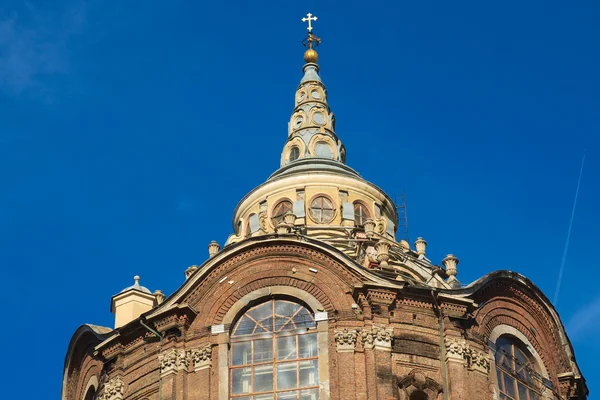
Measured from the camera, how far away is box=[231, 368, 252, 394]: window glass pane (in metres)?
57.2

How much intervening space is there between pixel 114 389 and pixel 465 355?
44.4 ft

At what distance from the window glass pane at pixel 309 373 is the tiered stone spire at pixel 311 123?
59.6 ft

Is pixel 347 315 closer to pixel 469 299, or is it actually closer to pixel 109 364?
pixel 469 299

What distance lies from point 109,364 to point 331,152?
58.8 ft

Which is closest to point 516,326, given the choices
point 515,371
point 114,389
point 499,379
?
point 515,371

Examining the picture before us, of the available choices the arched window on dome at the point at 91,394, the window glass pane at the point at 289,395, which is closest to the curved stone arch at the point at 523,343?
the window glass pane at the point at 289,395

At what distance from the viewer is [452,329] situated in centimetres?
5894

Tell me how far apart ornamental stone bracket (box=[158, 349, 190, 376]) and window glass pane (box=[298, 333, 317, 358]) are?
13.8ft

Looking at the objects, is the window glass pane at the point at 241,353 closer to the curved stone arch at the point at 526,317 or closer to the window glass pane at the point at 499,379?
the curved stone arch at the point at 526,317

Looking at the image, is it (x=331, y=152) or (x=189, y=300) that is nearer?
(x=189, y=300)

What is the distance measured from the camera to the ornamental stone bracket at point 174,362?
2286 inches

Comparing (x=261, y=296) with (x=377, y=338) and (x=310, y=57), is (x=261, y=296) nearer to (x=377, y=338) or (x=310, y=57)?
(x=377, y=338)

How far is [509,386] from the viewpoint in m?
60.0

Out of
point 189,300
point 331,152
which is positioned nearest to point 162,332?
point 189,300
